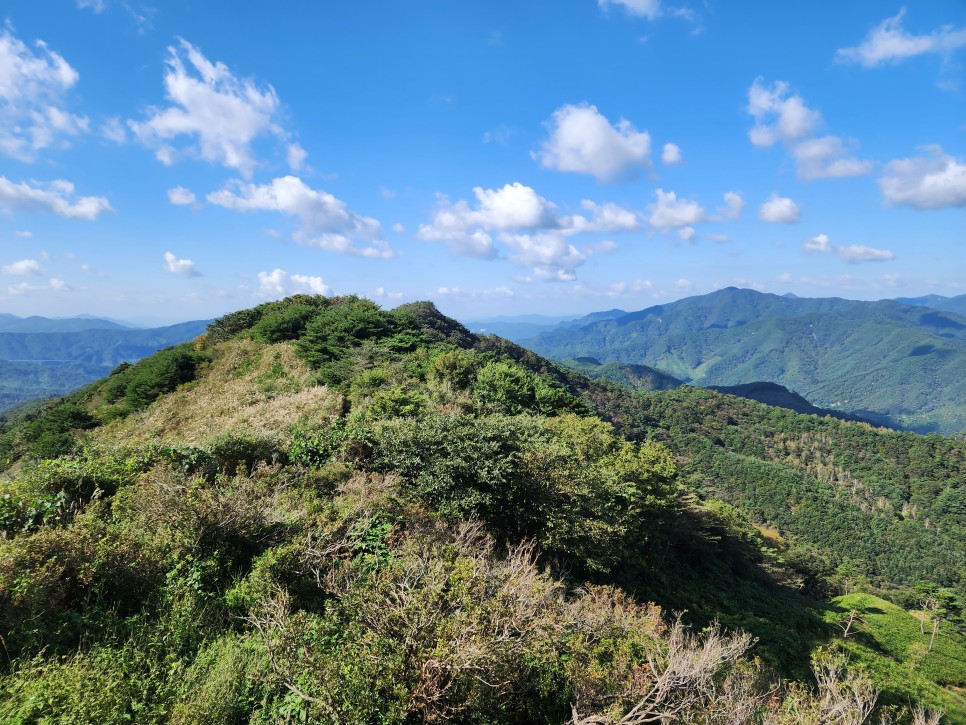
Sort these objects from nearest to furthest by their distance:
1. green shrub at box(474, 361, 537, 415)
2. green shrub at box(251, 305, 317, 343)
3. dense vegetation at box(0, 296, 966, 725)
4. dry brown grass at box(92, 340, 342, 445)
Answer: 1. dense vegetation at box(0, 296, 966, 725)
2. dry brown grass at box(92, 340, 342, 445)
3. green shrub at box(474, 361, 537, 415)
4. green shrub at box(251, 305, 317, 343)

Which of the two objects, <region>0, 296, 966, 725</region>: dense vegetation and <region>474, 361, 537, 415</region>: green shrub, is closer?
<region>0, 296, 966, 725</region>: dense vegetation

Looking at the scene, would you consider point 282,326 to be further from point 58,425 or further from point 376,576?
point 376,576

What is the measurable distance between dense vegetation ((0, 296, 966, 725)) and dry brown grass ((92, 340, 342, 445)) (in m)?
0.18

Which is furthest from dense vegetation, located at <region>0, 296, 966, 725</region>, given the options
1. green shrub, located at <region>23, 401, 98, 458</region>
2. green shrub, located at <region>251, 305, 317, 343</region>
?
green shrub, located at <region>251, 305, 317, 343</region>

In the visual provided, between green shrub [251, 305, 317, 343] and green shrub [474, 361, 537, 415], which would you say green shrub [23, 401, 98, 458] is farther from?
green shrub [474, 361, 537, 415]

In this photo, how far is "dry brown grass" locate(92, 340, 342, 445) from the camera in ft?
54.4

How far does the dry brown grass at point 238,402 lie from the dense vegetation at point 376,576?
18cm

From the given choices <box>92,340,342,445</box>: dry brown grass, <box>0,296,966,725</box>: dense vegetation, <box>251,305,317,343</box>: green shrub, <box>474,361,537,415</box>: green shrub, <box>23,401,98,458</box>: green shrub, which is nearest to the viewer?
<box>0,296,966,725</box>: dense vegetation

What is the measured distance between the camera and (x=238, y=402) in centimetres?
1931

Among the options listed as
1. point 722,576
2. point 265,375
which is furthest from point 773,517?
point 265,375

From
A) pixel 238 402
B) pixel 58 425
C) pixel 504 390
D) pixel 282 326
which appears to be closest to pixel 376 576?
pixel 238 402

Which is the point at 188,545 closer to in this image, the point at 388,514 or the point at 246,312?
the point at 388,514

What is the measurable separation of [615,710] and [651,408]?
417ft

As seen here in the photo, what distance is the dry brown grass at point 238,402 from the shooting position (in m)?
16.6
